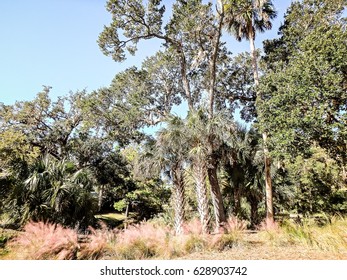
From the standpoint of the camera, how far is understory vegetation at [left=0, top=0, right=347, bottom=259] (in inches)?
253

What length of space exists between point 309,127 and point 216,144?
3898 mm

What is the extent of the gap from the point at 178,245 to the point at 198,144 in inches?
182

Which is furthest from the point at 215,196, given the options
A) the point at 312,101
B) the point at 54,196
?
the point at 54,196

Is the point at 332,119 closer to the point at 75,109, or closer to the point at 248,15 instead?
the point at 248,15

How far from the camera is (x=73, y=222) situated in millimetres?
8945

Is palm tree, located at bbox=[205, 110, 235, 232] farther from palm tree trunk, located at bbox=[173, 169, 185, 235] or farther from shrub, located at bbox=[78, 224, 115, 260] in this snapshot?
shrub, located at bbox=[78, 224, 115, 260]

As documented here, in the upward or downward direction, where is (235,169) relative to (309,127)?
downward

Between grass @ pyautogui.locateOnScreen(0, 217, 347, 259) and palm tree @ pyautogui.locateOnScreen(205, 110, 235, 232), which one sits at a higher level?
palm tree @ pyautogui.locateOnScreen(205, 110, 235, 232)

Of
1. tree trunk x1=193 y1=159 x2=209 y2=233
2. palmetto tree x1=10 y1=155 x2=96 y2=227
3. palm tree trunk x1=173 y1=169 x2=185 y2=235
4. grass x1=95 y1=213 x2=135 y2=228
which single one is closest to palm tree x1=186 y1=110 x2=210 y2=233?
tree trunk x1=193 y1=159 x2=209 y2=233

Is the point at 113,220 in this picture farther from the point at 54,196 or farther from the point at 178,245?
the point at 178,245

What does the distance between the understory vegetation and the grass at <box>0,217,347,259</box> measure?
0.11ft

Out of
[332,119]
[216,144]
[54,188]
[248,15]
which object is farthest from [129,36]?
[332,119]
